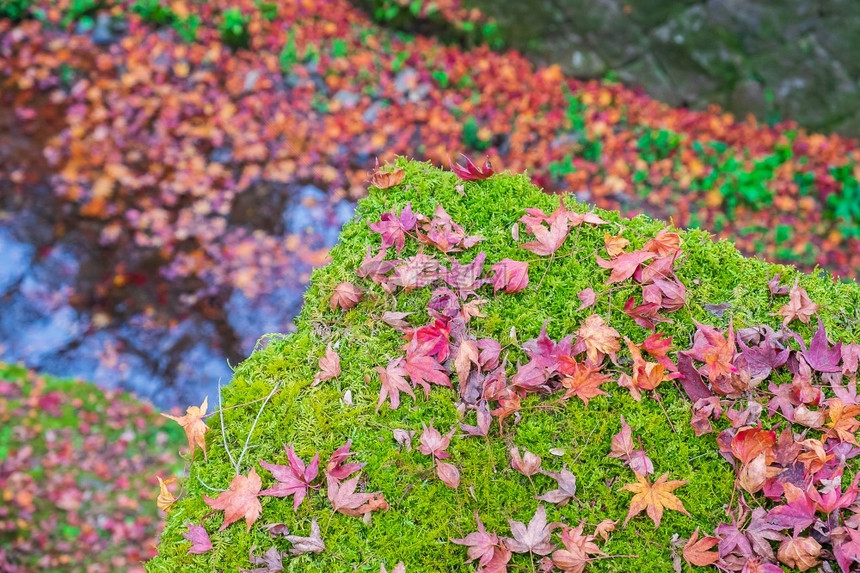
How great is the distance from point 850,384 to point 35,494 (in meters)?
4.72

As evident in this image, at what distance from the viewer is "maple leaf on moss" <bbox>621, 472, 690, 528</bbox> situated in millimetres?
1637

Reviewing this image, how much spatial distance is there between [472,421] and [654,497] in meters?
0.57

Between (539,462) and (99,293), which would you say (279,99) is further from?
(539,462)

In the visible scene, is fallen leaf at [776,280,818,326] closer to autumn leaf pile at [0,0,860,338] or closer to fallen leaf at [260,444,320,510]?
fallen leaf at [260,444,320,510]

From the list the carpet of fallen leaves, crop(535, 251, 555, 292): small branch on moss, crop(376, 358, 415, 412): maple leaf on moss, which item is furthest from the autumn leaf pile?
crop(376, 358, 415, 412): maple leaf on moss

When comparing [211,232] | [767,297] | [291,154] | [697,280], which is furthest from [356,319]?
[291,154]

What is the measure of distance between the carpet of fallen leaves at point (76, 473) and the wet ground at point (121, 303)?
28 centimetres

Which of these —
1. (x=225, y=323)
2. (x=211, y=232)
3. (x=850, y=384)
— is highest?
(x=850, y=384)

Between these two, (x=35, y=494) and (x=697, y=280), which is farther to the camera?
(x=35, y=494)

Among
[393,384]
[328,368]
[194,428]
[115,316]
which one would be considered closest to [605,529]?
[393,384]

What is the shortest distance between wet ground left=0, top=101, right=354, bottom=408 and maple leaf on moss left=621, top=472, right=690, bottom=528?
3.80 meters

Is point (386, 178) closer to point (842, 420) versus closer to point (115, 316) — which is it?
point (842, 420)

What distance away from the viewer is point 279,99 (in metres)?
6.25

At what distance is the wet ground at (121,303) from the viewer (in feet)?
16.0
